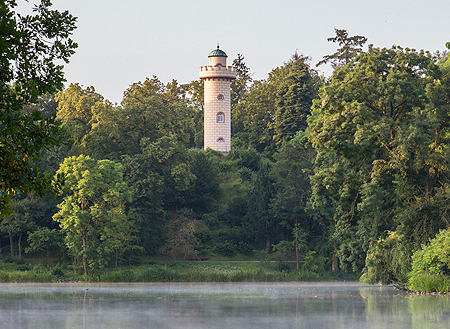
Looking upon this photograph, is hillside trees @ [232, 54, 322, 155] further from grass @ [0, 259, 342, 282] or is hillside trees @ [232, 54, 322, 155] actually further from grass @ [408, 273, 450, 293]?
grass @ [408, 273, 450, 293]

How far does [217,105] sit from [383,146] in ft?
144

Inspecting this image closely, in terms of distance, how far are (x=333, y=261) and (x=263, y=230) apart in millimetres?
7546

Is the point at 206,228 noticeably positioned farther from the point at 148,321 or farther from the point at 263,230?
the point at 148,321

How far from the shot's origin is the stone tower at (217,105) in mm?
82188

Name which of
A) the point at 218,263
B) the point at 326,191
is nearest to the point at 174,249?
the point at 218,263

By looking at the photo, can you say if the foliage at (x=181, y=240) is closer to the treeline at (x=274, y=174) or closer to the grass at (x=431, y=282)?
the treeline at (x=274, y=174)

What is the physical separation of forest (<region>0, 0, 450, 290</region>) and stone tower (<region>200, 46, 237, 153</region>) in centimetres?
220

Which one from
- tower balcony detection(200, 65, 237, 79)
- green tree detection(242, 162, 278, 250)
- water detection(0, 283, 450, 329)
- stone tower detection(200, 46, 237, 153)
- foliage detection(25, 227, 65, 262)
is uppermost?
tower balcony detection(200, 65, 237, 79)

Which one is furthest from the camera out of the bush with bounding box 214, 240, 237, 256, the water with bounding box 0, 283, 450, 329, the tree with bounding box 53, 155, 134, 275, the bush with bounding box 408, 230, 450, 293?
the bush with bounding box 214, 240, 237, 256

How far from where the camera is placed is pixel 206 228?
6888cm

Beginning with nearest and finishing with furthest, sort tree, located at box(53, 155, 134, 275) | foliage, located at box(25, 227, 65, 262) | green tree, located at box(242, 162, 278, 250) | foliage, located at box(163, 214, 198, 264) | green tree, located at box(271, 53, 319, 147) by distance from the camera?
1. tree, located at box(53, 155, 134, 275)
2. foliage, located at box(25, 227, 65, 262)
3. foliage, located at box(163, 214, 198, 264)
4. green tree, located at box(242, 162, 278, 250)
5. green tree, located at box(271, 53, 319, 147)

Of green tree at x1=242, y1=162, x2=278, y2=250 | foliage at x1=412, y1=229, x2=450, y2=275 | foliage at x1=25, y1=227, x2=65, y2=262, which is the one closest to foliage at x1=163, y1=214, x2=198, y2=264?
green tree at x1=242, y1=162, x2=278, y2=250

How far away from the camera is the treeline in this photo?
127 feet

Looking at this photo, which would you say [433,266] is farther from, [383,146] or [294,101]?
[294,101]
